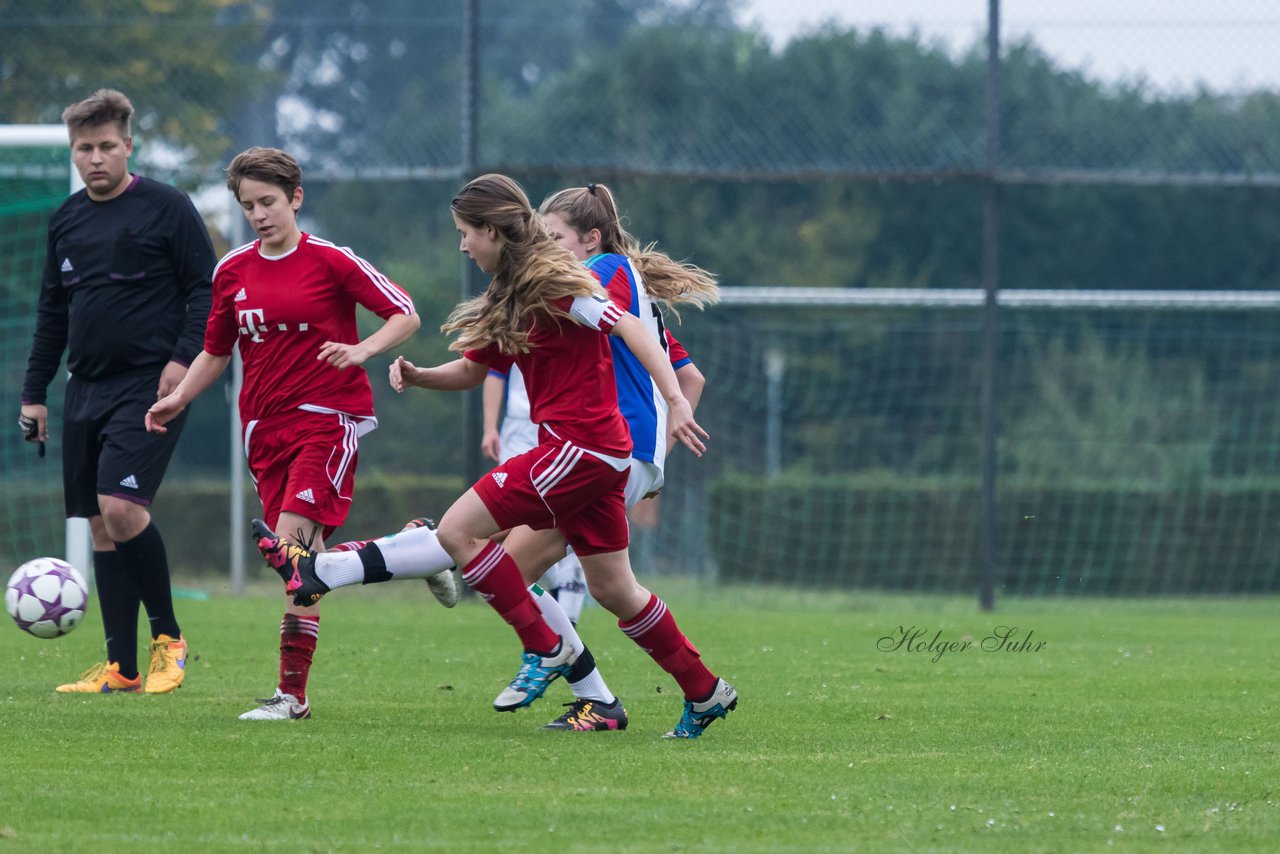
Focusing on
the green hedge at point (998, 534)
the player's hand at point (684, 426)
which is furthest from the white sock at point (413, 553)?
the green hedge at point (998, 534)

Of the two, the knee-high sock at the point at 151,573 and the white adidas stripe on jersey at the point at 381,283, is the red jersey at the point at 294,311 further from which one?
the knee-high sock at the point at 151,573

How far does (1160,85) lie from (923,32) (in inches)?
69.4

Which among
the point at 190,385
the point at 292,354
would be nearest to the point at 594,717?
the point at 292,354

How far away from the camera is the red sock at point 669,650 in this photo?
518cm

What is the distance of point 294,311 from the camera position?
552 cm

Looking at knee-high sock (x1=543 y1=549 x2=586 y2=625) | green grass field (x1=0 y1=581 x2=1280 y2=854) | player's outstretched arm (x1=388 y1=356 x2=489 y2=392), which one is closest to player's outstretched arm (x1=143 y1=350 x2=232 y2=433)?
player's outstretched arm (x1=388 y1=356 x2=489 y2=392)

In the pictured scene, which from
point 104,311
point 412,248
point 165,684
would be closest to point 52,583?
point 165,684

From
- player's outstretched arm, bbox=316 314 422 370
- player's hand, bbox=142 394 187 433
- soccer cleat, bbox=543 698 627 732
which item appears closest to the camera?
player's outstretched arm, bbox=316 314 422 370

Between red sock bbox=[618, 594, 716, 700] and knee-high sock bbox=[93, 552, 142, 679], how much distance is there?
7.04 feet

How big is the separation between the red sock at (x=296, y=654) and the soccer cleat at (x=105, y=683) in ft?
3.18

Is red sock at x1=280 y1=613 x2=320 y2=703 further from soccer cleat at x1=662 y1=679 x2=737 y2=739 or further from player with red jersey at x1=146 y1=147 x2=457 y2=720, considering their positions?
soccer cleat at x1=662 y1=679 x2=737 y2=739

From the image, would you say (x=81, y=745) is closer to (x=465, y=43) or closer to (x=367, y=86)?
(x=465, y=43)

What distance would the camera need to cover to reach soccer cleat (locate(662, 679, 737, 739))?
5.18 m

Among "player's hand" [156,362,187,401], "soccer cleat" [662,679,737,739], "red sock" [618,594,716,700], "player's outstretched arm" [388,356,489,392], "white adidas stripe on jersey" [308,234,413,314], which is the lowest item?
"soccer cleat" [662,679,737,739]
